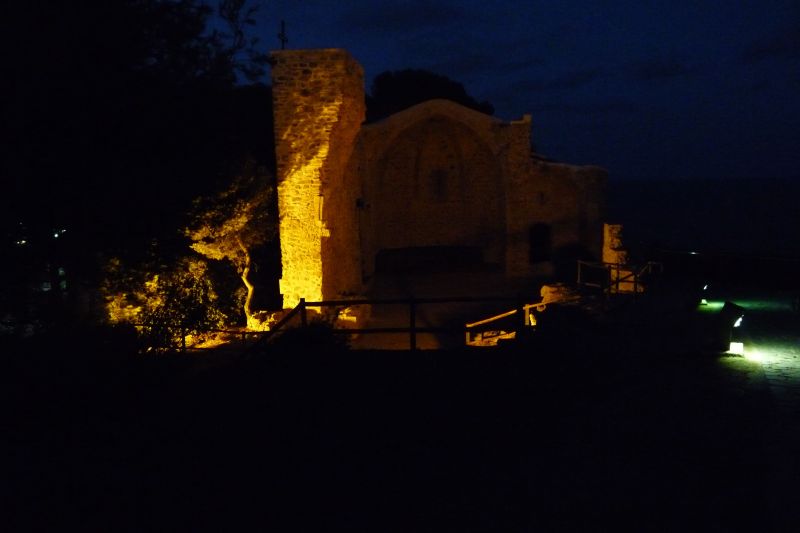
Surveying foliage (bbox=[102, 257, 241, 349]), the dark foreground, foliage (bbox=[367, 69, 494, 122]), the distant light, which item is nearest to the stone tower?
foliage (bbox=[102, 257, 241, 349])

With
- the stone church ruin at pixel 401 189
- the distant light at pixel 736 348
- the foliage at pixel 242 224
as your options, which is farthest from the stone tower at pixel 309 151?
the distant light at pixel 736 348

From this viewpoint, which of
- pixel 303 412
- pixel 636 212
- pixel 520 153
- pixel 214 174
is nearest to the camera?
pixel 303 412

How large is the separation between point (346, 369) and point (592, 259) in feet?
48.0

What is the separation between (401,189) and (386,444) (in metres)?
17.4

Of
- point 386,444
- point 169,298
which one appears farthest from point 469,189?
point 386,444

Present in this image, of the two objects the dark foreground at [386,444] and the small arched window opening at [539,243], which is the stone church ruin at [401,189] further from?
the dark foreground at [386,444]

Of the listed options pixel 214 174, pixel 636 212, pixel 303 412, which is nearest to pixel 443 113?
pixel 214 174

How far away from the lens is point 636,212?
317 ft

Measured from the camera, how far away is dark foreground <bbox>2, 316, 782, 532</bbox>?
401 cm

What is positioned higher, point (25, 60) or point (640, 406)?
point (25, 60)

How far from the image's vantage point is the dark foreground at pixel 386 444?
401cm

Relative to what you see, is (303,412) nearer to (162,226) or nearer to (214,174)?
(162,226)

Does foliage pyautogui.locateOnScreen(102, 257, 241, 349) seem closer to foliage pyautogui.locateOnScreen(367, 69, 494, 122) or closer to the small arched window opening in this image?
the small arched window opening

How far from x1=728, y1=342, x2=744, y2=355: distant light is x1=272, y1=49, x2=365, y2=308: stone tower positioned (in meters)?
8.77
